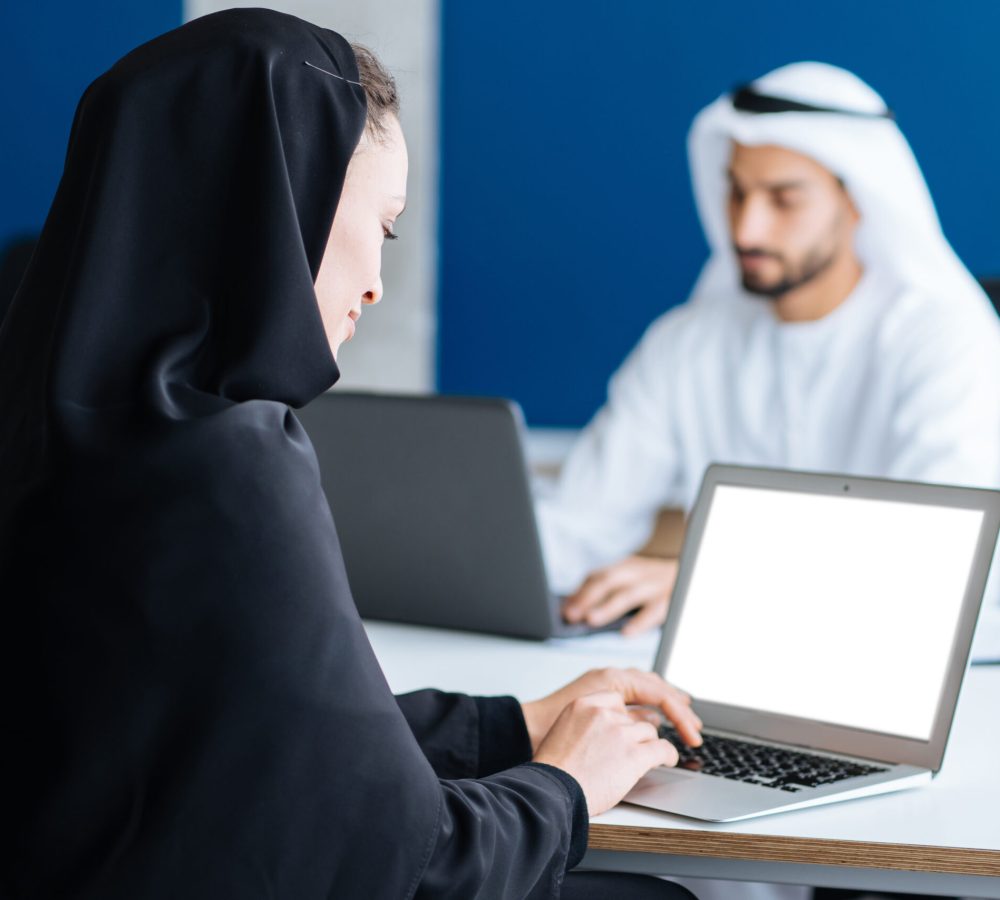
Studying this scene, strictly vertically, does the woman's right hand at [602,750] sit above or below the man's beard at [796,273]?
below

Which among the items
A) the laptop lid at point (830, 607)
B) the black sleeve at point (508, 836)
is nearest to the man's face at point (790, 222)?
the laptop lid at point (830, 607)

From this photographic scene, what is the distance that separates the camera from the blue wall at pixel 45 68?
3.66 meters

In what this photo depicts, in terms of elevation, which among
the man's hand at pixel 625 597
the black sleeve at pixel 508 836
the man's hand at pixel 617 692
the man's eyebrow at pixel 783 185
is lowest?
the man's hand at pixel 625 597

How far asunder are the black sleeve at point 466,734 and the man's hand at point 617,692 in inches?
0.6

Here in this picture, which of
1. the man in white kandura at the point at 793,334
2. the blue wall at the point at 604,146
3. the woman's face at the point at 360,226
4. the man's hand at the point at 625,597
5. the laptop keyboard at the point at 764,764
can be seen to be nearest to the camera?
the woman's face at the point at 360,226

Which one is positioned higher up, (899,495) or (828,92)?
(828,92)

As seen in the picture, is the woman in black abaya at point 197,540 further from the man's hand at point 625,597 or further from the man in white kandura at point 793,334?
the man in white kandura at point 793,334

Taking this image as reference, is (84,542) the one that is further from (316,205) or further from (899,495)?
(899,495)

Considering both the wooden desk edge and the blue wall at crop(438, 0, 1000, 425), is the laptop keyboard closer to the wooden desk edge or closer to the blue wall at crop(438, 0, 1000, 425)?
the wooden desk edge

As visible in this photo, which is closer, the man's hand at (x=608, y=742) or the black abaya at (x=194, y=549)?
the black abaya at (x=194, y=549)

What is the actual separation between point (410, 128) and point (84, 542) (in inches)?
112

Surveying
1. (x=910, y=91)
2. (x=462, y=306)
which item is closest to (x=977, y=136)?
(x=910, y=91)

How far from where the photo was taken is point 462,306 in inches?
142

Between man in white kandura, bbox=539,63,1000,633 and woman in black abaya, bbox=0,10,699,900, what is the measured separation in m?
1.61
